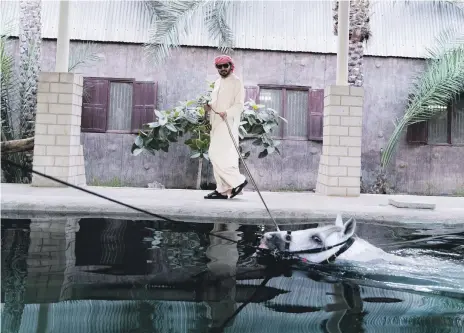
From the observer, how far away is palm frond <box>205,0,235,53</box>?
11.6 metres

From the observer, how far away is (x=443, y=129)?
12.2 m

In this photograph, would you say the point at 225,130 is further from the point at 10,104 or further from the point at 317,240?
the point at 10,104

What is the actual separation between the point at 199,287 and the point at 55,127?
5.91m

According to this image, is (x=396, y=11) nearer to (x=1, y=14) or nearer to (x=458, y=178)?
(x=458, y=178)

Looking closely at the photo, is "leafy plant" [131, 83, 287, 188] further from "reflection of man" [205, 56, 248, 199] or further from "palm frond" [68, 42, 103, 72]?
"reflection of man" [205, 56, 248, 199]

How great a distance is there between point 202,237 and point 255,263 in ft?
2.92

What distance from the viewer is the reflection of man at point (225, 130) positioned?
6590mm

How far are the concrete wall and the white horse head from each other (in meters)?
8.42

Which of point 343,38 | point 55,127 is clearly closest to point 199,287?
point 55,127

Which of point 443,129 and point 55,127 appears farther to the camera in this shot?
point 443,129

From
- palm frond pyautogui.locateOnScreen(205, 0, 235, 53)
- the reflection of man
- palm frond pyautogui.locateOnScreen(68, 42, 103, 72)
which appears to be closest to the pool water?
the reflection of man

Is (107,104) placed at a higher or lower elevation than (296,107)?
lower

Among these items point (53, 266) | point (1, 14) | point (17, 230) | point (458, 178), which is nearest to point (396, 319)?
point (53, 266)

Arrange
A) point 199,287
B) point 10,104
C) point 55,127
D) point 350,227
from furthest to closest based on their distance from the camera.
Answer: point 10,104, point 55,127, point 350,227, point 199,287
